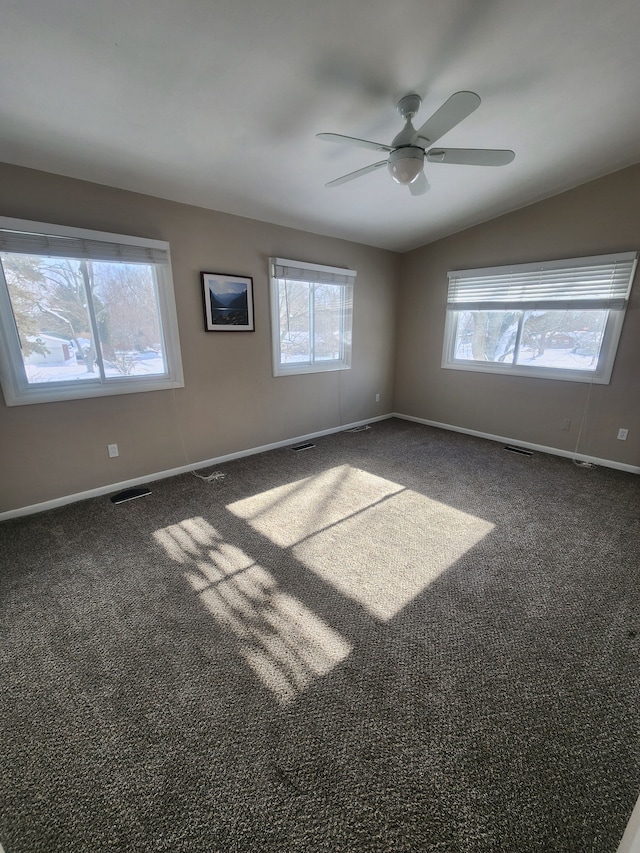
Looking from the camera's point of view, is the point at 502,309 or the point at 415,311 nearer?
the point at 502,309

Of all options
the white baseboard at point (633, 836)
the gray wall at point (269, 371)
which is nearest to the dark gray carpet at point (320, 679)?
the white baseboard at point (633, 836)

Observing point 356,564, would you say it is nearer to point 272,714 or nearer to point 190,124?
point 272,714

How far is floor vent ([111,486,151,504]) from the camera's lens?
290cm

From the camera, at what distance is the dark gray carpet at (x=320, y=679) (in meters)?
1.03

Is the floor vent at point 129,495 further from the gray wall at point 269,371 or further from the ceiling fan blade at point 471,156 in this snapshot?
the ceiling fan blade at point 471,156

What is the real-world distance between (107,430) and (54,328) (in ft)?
2.87

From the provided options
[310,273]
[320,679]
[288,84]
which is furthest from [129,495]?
[288,84]

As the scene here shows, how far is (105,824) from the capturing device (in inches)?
39.8

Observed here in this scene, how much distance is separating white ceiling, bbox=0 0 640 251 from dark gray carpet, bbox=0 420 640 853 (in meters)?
2.59

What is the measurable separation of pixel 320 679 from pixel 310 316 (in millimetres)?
3594

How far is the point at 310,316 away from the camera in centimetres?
411

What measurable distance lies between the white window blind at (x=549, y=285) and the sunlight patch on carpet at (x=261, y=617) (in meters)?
3.91

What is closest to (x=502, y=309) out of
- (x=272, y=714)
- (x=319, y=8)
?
(x=319, y=8)

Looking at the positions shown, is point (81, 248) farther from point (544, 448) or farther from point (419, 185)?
point (544, 448)
